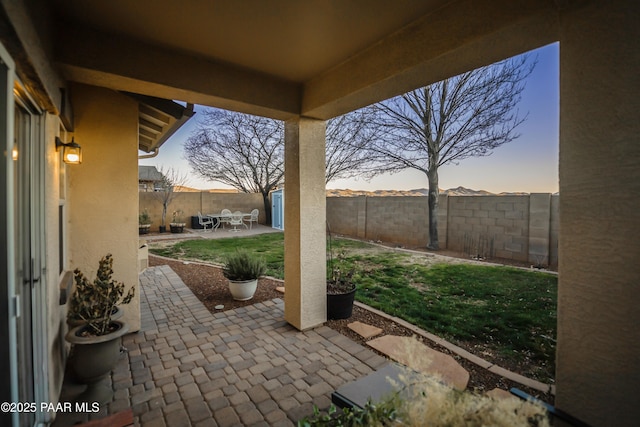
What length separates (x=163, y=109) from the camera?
3221 millimetres

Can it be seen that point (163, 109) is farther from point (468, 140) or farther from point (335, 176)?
point (335, 176)

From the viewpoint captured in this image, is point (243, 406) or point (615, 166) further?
point (243, 406)

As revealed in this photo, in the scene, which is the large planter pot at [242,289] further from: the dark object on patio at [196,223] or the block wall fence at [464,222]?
the dark object on patio at [196,223]

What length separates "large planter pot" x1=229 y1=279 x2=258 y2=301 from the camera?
13.8 feet

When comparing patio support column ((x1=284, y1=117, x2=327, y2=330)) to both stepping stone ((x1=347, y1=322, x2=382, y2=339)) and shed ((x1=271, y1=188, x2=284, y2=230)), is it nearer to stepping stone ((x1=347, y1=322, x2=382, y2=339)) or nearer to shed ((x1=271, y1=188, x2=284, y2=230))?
stepping stone ((x1=347, y1=322, x2=382, y2=339))

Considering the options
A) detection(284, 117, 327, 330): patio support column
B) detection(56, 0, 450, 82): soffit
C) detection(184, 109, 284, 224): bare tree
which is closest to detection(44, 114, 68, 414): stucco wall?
detection(56, 0, 450, 82): soffit

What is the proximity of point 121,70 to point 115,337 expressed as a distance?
1973mm

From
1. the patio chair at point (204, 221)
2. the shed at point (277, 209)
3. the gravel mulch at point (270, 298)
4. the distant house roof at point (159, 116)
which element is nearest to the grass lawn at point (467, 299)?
the gravel mulch at point (270, 298)

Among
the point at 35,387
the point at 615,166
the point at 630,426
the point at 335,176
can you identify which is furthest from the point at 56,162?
the point at 335,176

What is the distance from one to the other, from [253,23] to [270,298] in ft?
11.3

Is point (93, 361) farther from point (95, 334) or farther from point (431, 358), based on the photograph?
point (431, 358)

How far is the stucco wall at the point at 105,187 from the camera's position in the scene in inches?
116

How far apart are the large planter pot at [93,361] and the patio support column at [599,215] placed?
275 cm

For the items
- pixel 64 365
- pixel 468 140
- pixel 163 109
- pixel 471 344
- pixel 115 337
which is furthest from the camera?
pixel 468 140
